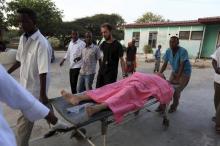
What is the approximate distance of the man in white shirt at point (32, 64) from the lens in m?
2.97

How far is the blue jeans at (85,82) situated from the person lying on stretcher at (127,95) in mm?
1521

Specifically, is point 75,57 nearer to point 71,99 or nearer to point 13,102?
point 71,99

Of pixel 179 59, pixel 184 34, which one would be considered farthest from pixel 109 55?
pixel 184 34

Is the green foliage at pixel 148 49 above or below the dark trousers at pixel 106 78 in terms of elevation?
below

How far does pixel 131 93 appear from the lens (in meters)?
4.04

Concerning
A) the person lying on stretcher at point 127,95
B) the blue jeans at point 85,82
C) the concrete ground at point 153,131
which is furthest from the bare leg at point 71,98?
the blue jeans at point 85,82

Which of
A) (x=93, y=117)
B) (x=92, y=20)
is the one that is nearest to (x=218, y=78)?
(x=93, y=117)

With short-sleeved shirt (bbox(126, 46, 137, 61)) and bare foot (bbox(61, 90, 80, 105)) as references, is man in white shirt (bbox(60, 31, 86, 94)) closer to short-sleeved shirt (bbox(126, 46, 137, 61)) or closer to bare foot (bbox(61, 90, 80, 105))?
bare foot (bbox(61, 90, 80, 105))

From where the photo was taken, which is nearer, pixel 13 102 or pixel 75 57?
pixel 13 102

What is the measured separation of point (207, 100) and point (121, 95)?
13.2 ft

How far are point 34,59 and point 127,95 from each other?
1.49m

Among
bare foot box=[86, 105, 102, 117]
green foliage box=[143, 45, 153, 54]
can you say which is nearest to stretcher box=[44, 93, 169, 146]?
bare foot box=[86, 105, 102, 117]

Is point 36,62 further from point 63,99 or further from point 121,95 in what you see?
point 121,95

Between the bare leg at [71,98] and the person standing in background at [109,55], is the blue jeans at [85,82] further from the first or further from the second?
the bare leg at [71,98]
